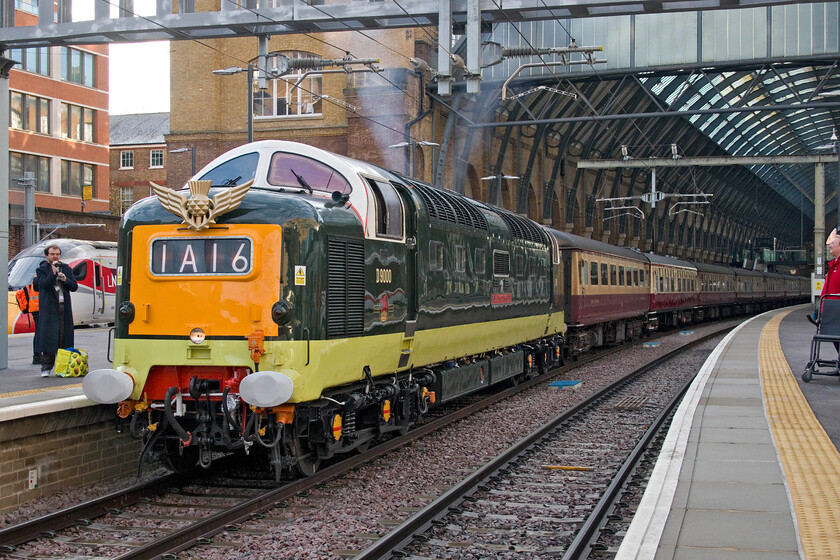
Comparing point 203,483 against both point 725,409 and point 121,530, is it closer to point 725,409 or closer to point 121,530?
point 121,530

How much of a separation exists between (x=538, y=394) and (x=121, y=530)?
1062 centimetres

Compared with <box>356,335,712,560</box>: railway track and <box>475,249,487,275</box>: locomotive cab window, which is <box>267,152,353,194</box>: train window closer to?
<box>356,335,712,560</box>: railway track

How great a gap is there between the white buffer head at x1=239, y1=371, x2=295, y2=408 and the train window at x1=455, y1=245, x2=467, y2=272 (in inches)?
206

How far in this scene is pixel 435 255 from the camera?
39.2 ft

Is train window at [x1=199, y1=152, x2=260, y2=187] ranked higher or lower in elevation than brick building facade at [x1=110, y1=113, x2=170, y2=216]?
lower

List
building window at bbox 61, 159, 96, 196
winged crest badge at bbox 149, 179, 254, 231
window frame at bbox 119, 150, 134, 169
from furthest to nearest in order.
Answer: window frame at bbox 119, 150, 134, 169 < building window at bbox 61, 159, 96, 196 < winged crest badge at bbox 149, 179, 254, 231

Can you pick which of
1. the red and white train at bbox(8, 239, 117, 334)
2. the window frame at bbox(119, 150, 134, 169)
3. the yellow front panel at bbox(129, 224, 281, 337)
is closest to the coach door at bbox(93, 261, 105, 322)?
the red and white train at bbox(8, 239, 117, 334)

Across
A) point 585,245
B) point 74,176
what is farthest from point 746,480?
point 74,176

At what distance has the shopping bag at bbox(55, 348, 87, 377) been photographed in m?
11.5

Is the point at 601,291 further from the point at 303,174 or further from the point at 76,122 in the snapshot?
the point at 76,122

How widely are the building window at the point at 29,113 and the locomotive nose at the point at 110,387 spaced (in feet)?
160

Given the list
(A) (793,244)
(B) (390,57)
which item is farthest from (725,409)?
(A) (793,244)

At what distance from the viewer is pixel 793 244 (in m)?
134

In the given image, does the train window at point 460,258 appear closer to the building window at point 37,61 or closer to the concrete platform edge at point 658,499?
the concrete platform edge at point 658,499
